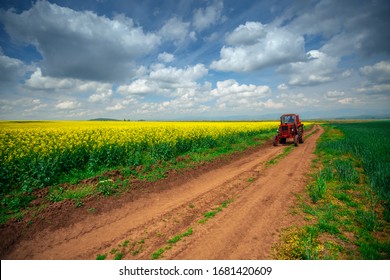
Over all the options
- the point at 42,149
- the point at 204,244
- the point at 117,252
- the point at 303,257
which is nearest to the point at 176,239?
the point at 204,244

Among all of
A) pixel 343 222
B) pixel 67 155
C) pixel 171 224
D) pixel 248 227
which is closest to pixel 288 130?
pixel 343 222

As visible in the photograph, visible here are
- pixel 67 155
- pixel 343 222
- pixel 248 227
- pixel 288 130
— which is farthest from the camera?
pixel 288 130

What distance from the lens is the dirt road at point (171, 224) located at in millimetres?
4109

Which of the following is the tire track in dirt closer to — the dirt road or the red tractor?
the dirt road

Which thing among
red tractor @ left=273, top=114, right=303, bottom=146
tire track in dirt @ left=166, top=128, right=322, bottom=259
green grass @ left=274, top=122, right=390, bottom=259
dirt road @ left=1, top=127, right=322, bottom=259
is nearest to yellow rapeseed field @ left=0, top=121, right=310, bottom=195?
dirt road @ left=1, top=127, right=322, bottom=259

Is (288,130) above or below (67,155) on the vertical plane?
above

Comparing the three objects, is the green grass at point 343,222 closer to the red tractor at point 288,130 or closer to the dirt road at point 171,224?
the dirt road at point 171,224

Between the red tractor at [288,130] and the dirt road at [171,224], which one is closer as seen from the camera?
the dirt road at [171,224]

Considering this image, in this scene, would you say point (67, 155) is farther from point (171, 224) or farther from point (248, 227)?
point (248, 227)

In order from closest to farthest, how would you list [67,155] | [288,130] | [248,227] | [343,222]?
[248,227] < [343,222] < [67,155] < [288,130]

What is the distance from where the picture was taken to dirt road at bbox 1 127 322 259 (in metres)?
4.11

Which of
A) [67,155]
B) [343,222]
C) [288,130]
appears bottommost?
[343,222]

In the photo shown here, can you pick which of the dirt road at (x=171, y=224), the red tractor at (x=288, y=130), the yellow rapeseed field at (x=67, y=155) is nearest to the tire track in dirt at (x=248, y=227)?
the dirt road at (x=171, y=224)

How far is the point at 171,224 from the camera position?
504 centimetres
